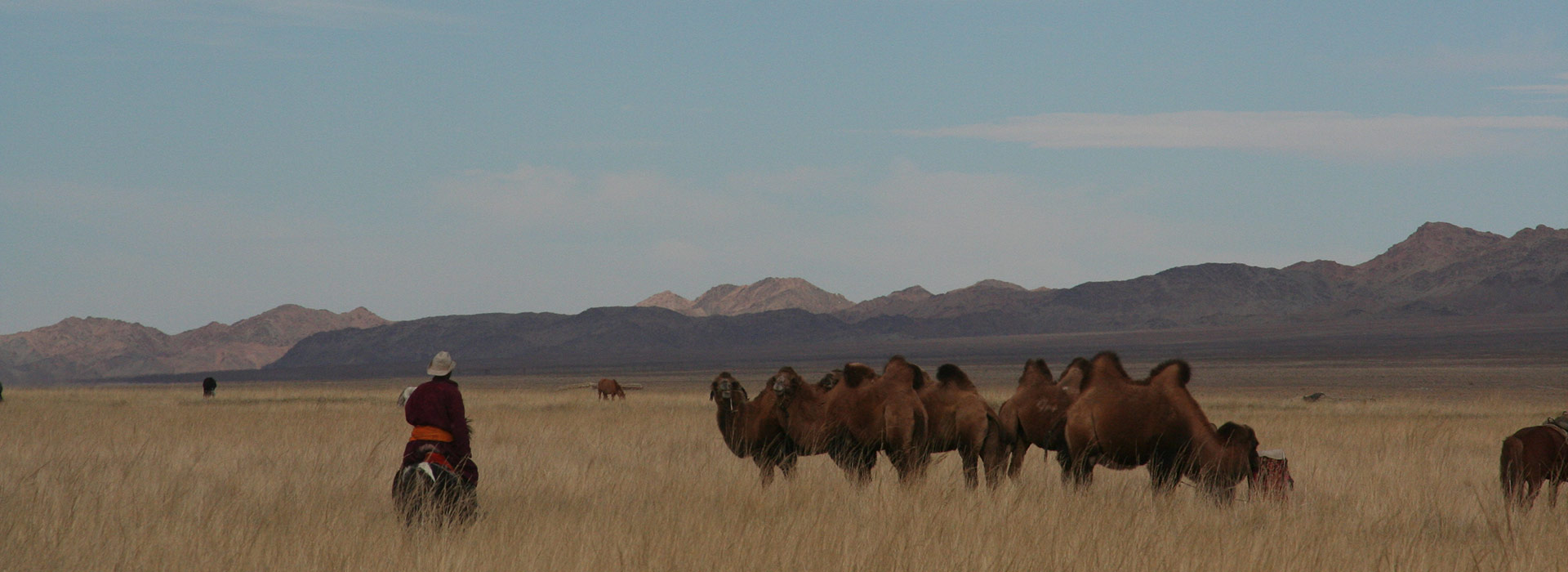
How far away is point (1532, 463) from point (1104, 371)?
10.7 feet

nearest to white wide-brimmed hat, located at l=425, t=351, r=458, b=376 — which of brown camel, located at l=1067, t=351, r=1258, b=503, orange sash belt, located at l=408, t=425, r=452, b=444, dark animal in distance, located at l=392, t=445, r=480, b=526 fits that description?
orange sash belt, located at l=408, t=425, r=452, b=444

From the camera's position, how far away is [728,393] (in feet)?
38.6

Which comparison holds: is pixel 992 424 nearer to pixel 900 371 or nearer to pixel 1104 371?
pixel 900 371

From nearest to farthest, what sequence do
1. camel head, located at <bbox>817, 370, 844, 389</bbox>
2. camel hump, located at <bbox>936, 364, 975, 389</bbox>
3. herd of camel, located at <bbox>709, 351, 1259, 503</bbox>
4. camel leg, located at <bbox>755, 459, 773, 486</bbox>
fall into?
herd of camel, located at <bbox>709, 351, 1259, 503</bbox>, camel hump, located at <bbox>936, 364, 975, 389</bbox>, camel leg, located at <bbox>755, 459, 773, 486</bbox>, camel head, located at <bbox>817, 370, 844, 389</bbox>

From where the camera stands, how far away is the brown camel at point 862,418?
35.8 ft

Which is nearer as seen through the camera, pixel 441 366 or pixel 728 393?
pixel 441 366

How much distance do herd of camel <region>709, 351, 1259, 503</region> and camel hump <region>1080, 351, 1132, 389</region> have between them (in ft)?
0.03

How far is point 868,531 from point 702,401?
29034mm

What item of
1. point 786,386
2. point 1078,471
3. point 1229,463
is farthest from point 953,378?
point 1229,463

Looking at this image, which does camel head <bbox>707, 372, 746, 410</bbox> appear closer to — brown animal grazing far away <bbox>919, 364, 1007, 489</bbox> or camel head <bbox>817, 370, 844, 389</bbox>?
camel head <bbox>817, 370, 844, 389</bbox>

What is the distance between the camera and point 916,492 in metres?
10.3

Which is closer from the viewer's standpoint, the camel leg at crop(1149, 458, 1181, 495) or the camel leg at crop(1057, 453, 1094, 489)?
the camel leg at crop(1149, 458, 1181, 495)

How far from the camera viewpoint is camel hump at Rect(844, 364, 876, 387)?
1130 cm

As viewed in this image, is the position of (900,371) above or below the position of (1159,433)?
above
